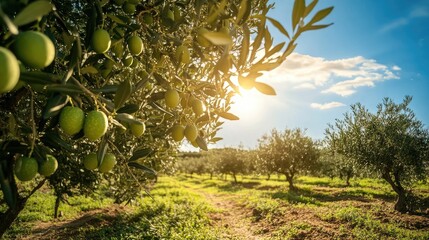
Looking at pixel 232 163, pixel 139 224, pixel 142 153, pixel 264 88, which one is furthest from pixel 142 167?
pixel 232 163

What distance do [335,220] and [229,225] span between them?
4.96 metres

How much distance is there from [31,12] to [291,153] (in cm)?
3078

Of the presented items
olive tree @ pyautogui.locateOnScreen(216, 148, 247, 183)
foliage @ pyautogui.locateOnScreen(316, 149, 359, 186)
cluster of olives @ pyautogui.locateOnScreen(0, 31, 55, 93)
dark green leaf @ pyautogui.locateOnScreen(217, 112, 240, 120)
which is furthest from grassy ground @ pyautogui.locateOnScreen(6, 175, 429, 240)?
olive tree @ pyautogui.locateOnScreen(216, 148, 247, 183)

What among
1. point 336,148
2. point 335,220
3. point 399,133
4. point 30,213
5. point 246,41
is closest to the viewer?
point 246,41

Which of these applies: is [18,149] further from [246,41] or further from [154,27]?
[154,27]

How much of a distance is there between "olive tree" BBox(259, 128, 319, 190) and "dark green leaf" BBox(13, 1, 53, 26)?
2989 centimetres

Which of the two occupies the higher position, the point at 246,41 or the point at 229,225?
the point at 246,41

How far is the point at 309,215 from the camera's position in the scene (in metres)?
14.7

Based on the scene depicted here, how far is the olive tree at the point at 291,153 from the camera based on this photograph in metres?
30.0

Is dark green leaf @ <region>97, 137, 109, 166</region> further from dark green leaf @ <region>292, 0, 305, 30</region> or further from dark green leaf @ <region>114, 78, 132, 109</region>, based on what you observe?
dark green leaf @ <region>292, 0, 305, 30</region>

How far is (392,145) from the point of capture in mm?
16703

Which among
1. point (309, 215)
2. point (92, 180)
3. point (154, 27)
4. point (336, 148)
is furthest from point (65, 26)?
point (336, 148)

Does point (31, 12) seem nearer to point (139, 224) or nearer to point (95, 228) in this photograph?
point (139, 224)

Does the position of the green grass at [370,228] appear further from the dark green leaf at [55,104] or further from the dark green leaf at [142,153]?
the dark green leaf at [55,104]
